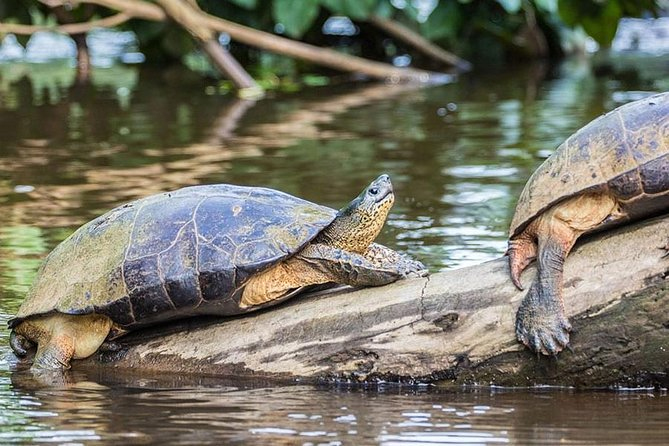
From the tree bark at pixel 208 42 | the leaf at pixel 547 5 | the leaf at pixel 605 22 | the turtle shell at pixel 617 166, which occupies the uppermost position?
the leaf at pixel 547 5

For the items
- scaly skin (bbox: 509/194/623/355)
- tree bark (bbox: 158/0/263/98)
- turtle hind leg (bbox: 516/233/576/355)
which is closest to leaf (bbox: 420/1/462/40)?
tree bark (bbox: 158/0/263/98)

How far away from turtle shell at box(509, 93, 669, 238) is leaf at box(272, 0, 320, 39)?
10371 mm

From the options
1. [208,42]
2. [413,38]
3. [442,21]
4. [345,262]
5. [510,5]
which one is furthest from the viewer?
[413,38]

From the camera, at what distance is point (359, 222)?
487 cm

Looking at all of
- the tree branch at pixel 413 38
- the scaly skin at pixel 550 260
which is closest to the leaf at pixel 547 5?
the tree branch at pixel 413 38

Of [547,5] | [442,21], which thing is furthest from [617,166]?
[442,21]

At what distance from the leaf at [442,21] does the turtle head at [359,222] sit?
1091 cm

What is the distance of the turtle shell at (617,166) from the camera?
440 centimetres

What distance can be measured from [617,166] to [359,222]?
3.35 feet

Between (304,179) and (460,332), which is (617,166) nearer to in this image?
(460,332)

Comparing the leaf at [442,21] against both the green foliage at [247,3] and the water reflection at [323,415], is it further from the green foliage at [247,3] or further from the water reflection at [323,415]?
the water reflection at [323,415]

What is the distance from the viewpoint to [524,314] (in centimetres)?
443

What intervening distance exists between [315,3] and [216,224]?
34.3ft

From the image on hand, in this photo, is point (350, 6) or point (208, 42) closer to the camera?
point (208, 42)
